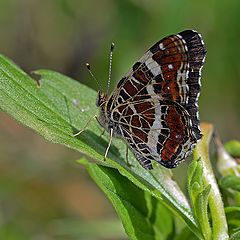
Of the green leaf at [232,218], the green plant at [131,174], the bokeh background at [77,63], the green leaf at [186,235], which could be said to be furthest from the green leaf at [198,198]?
the bokeh background at [77,63]

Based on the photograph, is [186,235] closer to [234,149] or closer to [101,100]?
[234,149]

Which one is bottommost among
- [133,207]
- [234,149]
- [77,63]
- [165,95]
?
[133,207]

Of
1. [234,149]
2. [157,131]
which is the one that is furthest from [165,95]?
[234,149]

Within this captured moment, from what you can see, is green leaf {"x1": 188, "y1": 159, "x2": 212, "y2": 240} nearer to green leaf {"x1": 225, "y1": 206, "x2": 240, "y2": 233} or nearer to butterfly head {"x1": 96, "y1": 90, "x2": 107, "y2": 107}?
green leaf {"x1": 225, "y1": 206, "x2": 240, "y2": 233}

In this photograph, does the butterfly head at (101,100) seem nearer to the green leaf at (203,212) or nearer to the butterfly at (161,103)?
the butterfly at (161,103)

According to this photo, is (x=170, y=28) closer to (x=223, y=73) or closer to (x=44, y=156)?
(x=223, y=73)
